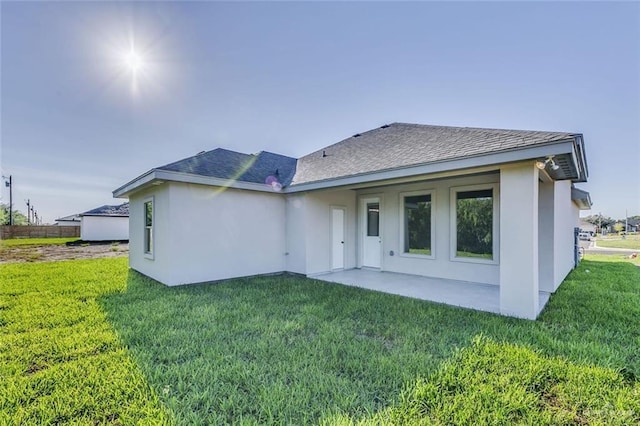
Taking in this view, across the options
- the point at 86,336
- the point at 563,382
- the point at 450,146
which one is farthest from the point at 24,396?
the point at 450,146

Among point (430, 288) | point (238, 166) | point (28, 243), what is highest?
point (238, 166)

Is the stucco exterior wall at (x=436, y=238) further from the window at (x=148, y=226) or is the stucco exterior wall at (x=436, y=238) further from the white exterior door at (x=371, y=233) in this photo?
the window at (x=148, y=226)

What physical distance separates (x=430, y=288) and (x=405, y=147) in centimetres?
399

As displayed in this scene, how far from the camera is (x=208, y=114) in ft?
37.1

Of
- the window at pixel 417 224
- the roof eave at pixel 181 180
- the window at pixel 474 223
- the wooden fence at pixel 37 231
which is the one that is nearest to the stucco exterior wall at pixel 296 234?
the roof eave at pixel 181 180

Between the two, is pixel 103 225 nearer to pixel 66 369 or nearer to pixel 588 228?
pixel 66 369

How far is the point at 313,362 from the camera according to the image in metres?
3.25

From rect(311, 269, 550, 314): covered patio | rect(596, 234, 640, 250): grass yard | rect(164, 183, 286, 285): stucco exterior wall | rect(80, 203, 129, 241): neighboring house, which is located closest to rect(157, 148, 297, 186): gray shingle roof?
rect(164, 183, 286, 285): stucco exterior wall

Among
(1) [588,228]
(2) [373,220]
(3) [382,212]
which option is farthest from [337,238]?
(1) [588,228]

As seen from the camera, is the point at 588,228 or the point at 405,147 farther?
the point at 588,228

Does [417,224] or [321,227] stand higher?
[417,224]

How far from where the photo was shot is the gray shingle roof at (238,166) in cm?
796

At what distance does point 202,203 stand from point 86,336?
423 centimetres

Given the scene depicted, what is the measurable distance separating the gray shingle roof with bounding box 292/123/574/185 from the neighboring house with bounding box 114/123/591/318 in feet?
0.20
